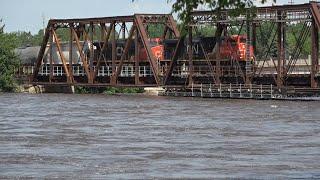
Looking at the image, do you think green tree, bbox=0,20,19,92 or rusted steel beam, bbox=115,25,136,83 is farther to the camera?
green tree, bbox=0,20,19,92

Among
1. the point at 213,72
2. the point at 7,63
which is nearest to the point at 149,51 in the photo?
the point at 213,72

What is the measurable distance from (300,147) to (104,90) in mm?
75087

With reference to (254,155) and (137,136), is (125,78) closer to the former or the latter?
(137,136)

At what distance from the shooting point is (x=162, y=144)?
3353 centimetres

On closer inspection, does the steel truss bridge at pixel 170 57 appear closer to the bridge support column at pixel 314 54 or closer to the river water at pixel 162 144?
the bridge support column at pixel 314 54

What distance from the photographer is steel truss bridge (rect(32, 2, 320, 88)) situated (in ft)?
241

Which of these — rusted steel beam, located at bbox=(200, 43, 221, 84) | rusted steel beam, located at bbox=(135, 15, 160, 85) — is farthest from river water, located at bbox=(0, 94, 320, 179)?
rusted steel beam, located at bbox=(135, 15, 160, 85)

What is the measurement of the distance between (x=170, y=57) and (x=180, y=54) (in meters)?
2.59

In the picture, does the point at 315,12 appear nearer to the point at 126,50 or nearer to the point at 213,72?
the point at 213,72

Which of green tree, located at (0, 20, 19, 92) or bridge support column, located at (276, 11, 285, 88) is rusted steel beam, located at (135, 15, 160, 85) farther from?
green tree, located at (0, 20, 19, 92)

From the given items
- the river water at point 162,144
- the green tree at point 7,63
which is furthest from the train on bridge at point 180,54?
the river water at point 162,144

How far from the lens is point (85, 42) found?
10088cm

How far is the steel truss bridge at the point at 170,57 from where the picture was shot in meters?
73.6

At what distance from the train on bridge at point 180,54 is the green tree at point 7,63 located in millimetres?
4882
